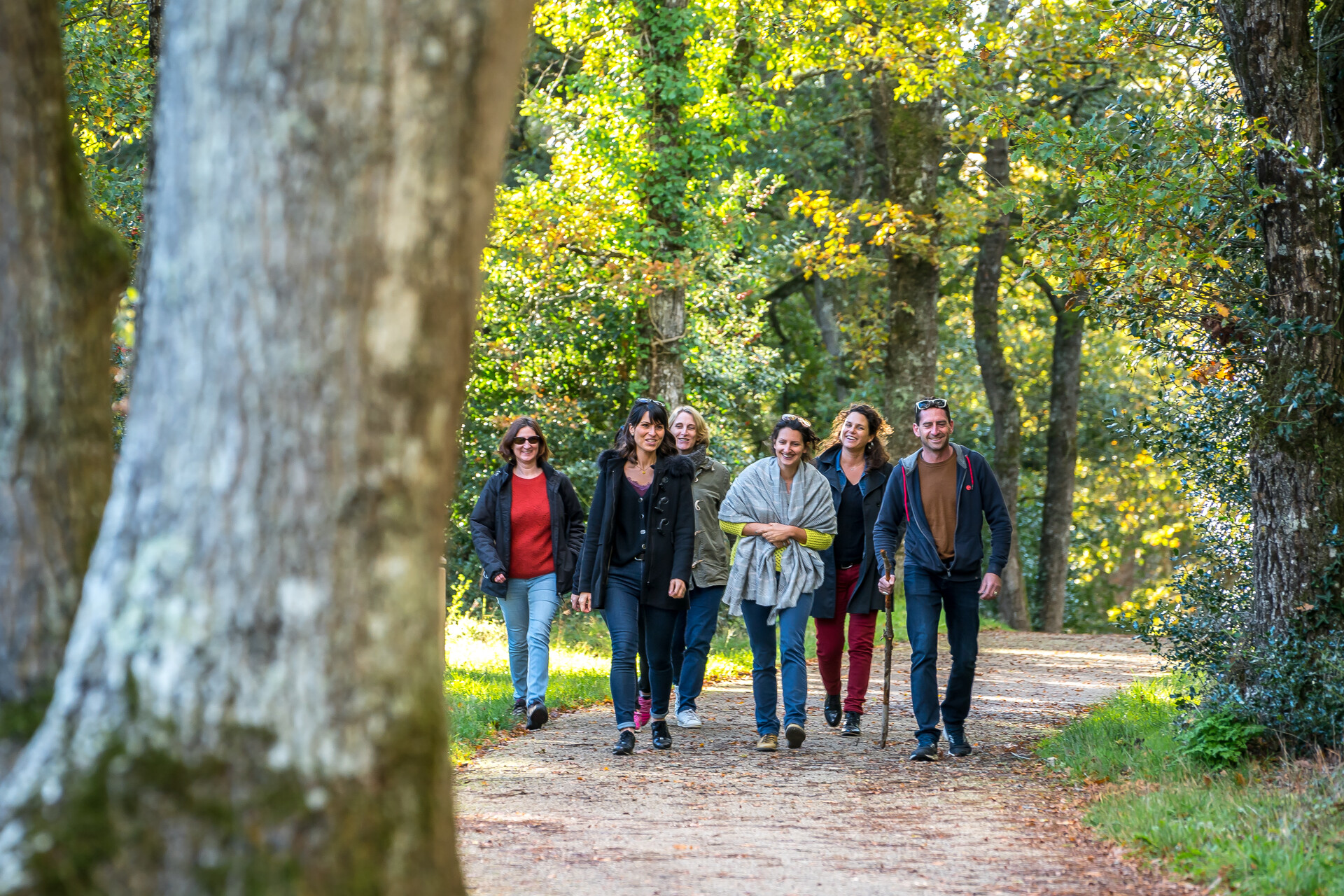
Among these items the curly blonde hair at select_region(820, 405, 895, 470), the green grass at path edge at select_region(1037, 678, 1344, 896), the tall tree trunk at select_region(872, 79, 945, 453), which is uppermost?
the tall tree trunk at select_region(872, 79, 945, 453)

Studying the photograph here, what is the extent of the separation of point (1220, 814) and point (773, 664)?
3.47m

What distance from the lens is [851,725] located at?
31.6 ft

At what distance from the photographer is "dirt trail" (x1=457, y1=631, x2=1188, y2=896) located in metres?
5.38

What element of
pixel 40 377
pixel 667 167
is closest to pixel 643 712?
pixel 40 377

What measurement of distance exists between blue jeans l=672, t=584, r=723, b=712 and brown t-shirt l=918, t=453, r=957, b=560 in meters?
1.65

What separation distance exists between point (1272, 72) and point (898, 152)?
34.9 feet

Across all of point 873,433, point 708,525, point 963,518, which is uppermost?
point 873,433

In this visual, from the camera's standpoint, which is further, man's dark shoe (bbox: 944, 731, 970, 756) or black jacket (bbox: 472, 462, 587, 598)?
black jacket (bbox: 472, 462, 587, 598)

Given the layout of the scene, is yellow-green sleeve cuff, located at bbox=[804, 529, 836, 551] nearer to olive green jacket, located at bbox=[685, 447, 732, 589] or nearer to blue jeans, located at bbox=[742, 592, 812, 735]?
blue jeans, located at bbox=[742, 592, 812, 735]

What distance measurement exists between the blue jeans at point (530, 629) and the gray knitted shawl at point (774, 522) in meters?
1.51

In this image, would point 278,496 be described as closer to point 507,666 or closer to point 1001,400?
point 507,666

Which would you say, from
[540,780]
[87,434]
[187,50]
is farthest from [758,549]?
[187,50]

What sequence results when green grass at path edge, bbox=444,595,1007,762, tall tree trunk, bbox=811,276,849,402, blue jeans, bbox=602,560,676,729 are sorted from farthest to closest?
tall tree trunk, bbox=811,276,849,402, green grass at path edge, bbox=444,595,1007,762, blue jeans, bbox=602,560,676,729

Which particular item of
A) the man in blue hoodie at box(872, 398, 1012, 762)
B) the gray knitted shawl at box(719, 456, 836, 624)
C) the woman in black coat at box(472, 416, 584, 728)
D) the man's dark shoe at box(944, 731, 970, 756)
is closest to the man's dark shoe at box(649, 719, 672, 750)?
the gray knitted shawl at box(719, 456, 836, 624)
